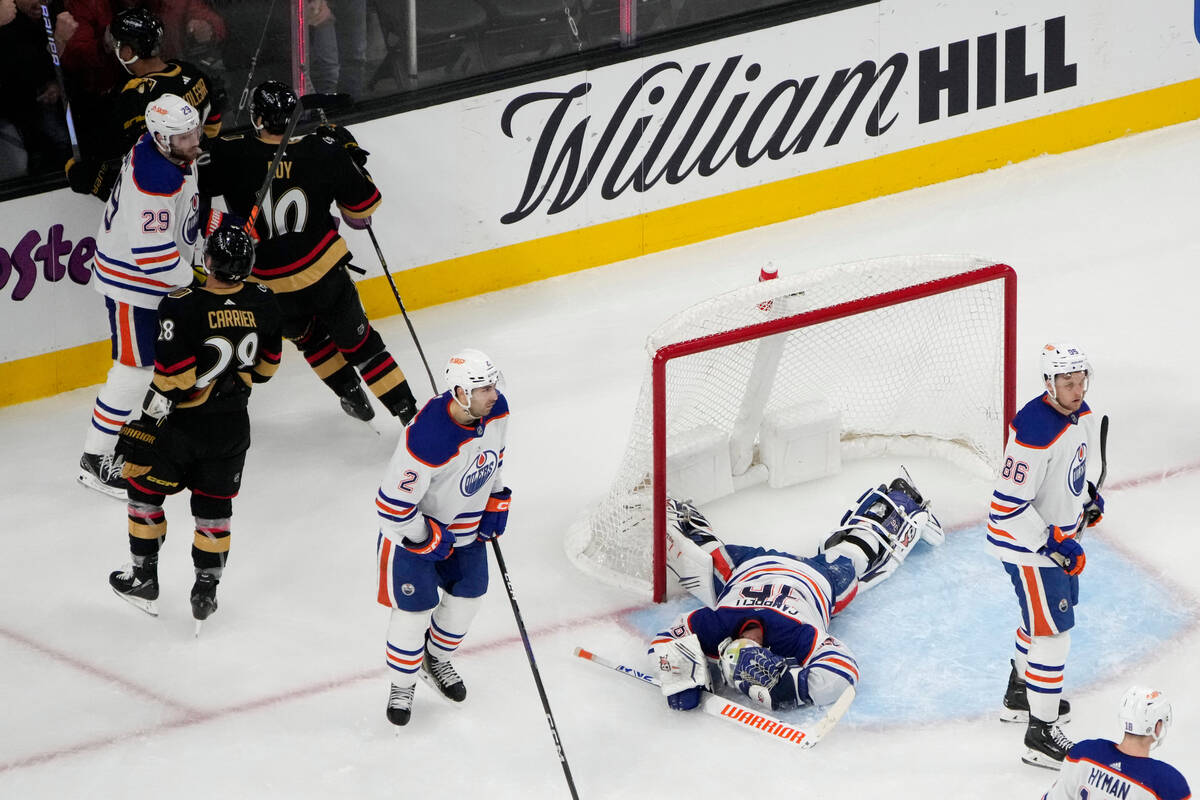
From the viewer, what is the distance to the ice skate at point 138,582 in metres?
5.51

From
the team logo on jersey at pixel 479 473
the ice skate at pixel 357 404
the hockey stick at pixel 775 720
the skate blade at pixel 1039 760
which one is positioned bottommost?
the skate blade at pixel 1039 760

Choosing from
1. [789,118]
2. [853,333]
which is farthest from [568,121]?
[853,333]

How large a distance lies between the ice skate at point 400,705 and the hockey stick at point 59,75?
2422 mm

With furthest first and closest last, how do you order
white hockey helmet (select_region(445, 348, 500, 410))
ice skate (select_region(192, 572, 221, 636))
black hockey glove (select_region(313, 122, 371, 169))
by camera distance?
black hockey glove (select_region(313, 122, 371, 169))
ice skate (select_region(192, 572, 221, 636))
white hockey helmet (select_region(445, 348, 500, 410))

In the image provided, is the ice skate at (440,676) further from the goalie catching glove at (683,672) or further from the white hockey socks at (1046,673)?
the white hockey socks at (1046,673)

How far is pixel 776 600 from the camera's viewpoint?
17.2 feet

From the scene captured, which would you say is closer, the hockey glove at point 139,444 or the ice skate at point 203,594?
the hockey glove at point 139,444

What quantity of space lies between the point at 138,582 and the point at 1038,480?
2578 millimetres

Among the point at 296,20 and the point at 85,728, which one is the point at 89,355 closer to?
the point at 296,20

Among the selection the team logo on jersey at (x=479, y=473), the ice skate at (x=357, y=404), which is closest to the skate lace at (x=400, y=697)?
the team logo on jersey at (x=479, y=473)

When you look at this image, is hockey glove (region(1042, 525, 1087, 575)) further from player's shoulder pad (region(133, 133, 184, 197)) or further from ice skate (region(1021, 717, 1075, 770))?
player's shoulder pad (region(133, 133, 184, 197))

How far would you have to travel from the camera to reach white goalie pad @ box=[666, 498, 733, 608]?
554 centimetres

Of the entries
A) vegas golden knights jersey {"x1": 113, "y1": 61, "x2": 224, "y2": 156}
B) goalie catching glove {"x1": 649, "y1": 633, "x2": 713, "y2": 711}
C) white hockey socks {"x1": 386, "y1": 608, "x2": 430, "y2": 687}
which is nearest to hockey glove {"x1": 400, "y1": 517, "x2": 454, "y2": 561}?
white hockey socks {"x1": 386, "y1": 608, "x2": 430, "y2": 687}

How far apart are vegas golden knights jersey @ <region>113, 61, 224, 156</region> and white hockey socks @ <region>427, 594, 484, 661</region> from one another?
2.05 metres
